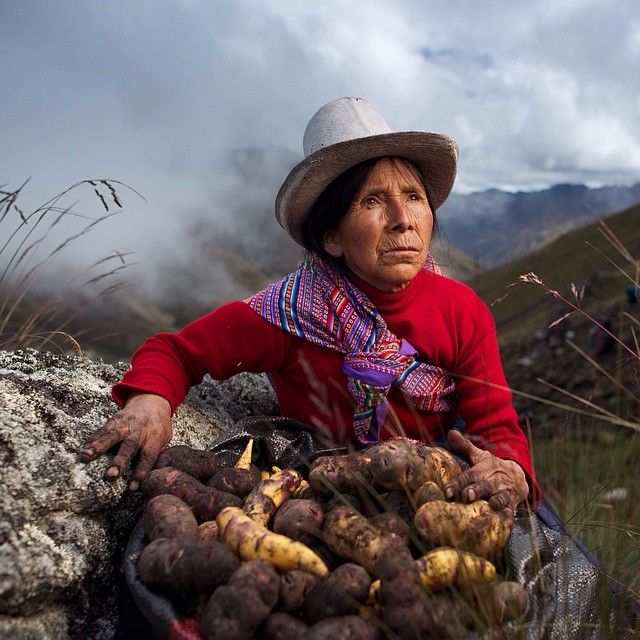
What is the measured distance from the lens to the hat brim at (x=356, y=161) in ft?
9.51

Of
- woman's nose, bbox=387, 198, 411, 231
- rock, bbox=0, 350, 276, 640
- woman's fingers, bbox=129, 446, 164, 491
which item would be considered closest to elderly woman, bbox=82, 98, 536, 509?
woman's nose, bbox=387, 198, 411, 231

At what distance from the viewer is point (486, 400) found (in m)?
2.97

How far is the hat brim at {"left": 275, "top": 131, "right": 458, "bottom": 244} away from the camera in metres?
2.90

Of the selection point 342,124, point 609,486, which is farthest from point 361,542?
point 609,486

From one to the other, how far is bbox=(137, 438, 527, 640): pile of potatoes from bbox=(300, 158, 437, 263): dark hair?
3.99 feet

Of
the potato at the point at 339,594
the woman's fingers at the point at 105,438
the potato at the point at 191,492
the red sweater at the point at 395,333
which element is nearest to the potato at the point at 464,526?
the potato at the point at 339,594

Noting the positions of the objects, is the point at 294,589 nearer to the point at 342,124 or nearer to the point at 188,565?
the point at 188,565

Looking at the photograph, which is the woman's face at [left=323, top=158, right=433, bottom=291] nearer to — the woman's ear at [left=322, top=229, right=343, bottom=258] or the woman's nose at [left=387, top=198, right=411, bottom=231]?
the woman's nose at [left=387, top=198, right=411, bottom=231]

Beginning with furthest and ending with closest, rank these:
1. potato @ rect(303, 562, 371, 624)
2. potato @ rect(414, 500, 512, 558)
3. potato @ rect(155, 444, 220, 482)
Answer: potato @ rect(155, 444, 220, 482)
potato @ rect(414, 500, 512, 558)
potato @ rect(303, 562, 371, 624)

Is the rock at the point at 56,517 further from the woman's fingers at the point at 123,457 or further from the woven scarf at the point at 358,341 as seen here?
the woven scarf at the point at 358,341

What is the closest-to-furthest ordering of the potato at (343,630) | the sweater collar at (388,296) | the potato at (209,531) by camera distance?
the potato at (343,630) → the potato at (209,531) → the sweater collar at (388,296)

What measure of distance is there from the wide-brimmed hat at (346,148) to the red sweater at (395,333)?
0.53 metres

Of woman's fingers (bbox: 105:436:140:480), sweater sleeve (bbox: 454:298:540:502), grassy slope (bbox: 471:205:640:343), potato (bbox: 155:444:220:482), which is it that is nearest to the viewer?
woman's fingers (bbox: 105:436:140:480)

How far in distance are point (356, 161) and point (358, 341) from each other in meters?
0.83
